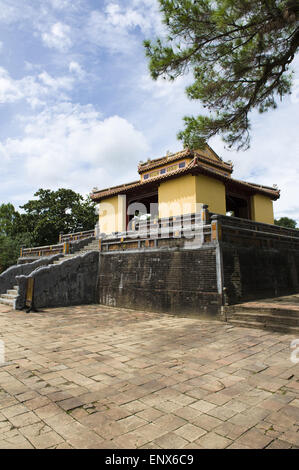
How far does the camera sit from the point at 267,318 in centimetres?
634

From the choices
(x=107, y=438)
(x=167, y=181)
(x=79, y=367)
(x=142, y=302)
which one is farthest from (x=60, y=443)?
(x=167, y=181)

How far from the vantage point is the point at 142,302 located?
9.50 meters

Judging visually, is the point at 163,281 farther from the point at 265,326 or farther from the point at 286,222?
the point at 286,222

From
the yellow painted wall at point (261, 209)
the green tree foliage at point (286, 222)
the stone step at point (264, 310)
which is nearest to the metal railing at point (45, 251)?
the stone step at point (264, 310)

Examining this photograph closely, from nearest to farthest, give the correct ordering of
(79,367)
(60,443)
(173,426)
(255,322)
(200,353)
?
(60,443) → (173,426) → (79,367) → (200,353) → (255,322)

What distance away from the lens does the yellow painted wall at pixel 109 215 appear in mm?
16156

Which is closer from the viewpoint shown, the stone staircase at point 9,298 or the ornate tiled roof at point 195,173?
the stone staircase at point 9,298

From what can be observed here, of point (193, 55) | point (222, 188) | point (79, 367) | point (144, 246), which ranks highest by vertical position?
point (193, 55)

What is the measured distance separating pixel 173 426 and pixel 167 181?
12077mm

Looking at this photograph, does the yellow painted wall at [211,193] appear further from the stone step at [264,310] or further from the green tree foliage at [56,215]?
the green tree foliage at [56,215]

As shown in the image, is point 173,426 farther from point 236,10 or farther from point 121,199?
point 121,199

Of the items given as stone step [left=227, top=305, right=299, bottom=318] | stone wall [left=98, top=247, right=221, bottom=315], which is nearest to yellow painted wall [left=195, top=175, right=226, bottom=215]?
stone wall [left=98, top=247, right=221, bottom=315]

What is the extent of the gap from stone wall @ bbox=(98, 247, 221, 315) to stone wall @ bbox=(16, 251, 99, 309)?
0.45 m
